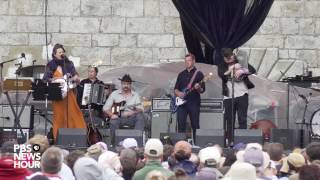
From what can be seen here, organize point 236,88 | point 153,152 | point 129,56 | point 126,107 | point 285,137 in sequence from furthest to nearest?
point 129,56 < point 126,107 < point 236,88 < point 285,137 < point 153,152

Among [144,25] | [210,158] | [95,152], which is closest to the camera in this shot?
[210,158]

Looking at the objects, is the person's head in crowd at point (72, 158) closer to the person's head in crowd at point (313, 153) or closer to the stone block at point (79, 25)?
the person's head in crowd at point (313, 153)

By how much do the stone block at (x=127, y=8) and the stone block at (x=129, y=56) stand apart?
0.76m

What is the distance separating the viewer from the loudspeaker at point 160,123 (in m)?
17.7

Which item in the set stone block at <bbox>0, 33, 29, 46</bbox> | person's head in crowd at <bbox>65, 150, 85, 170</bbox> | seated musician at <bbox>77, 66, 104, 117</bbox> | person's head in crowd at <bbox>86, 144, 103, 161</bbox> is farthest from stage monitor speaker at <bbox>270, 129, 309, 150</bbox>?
stone block at <bbox>0, 33, 29, 46</bbox>

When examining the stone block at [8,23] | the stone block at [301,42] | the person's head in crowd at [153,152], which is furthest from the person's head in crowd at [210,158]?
the stone block at [8,23]

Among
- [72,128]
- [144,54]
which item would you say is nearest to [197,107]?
[72,128]

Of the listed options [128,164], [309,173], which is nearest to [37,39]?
[128,164]

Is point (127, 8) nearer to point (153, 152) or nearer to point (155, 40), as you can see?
point (155, 40)

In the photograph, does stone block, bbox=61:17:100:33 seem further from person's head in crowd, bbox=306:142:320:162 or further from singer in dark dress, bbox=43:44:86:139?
person's head in crowd, bbox=306:142:320:162

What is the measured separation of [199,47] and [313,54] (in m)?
3.88

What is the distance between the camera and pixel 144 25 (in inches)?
875

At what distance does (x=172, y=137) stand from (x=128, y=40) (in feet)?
21.7

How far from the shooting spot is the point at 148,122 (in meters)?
18.1
